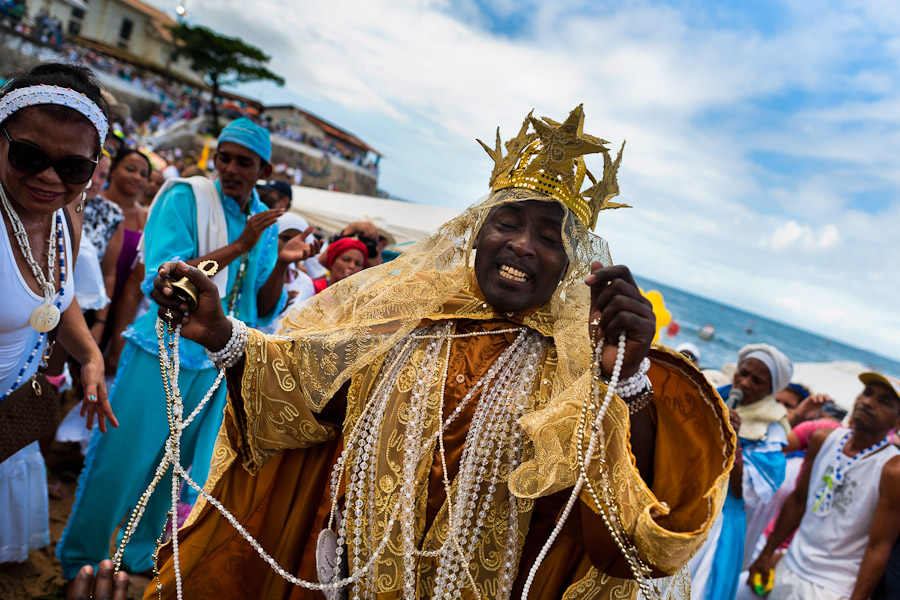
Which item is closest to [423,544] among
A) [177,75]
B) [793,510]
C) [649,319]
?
[649,319]

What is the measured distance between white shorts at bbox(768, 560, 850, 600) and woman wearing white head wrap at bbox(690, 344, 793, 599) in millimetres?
255

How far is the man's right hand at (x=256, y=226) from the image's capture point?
2951 mm

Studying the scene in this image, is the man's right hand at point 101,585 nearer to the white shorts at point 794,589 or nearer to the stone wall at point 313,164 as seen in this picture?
the white shorts at point 794,589

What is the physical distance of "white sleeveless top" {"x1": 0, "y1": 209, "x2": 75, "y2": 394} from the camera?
2.01 meters

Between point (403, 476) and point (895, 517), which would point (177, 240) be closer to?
point (403, 476)

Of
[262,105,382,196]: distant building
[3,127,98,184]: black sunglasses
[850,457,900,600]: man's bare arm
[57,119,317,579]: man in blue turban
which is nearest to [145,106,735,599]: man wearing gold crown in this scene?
[3,127,98,184]: black sunglasses

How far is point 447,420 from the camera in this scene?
1.94 meters

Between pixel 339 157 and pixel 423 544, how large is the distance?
37584 mm

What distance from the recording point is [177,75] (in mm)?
44781

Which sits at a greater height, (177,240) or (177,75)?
(177,75)

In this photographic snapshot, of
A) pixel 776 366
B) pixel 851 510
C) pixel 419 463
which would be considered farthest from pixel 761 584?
pixel 419 463

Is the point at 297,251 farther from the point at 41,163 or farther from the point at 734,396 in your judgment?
the point at 734,396

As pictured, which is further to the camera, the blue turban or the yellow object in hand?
the yellow object in hand

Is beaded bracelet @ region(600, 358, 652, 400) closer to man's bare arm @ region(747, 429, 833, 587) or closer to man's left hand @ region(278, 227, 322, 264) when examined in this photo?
man's left hand @ region(278, 227, 322, 264)
